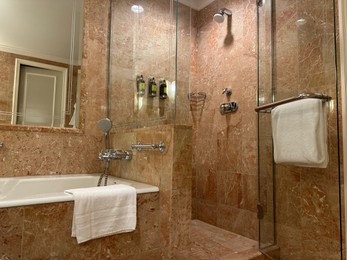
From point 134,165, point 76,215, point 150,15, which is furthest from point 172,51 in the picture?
point 76,215

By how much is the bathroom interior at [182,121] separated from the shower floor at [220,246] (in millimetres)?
16

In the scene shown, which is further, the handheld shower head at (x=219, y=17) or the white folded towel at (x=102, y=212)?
the handheld shower head at (x=219, y=17)

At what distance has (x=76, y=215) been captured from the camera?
1.14m

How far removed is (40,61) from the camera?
1971 mm

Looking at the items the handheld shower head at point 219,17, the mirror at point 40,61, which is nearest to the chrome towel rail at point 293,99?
the handheld shower head at point 219,17

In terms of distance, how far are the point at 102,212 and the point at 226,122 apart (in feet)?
4.91

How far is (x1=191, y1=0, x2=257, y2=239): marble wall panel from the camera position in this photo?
6.98 feet

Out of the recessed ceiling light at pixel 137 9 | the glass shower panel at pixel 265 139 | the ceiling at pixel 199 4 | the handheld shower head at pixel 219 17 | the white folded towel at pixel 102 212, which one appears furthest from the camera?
the ceiling at pixel 199 4

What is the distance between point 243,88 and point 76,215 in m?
1.70

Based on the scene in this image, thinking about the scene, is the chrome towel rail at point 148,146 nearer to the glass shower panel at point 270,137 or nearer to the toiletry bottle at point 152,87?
the toiletry bottle at point 152,87

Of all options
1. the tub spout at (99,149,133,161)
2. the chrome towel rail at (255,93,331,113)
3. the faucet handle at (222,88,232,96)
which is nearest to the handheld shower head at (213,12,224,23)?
the faucet handle at (222,88,232,96)

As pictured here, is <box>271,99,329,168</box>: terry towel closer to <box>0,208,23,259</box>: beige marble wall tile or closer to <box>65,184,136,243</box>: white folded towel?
<box>65,184,136,243</box>: white folded towel

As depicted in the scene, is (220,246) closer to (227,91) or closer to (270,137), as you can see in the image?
(270,137)

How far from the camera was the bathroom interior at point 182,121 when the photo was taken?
1380 millimetres
